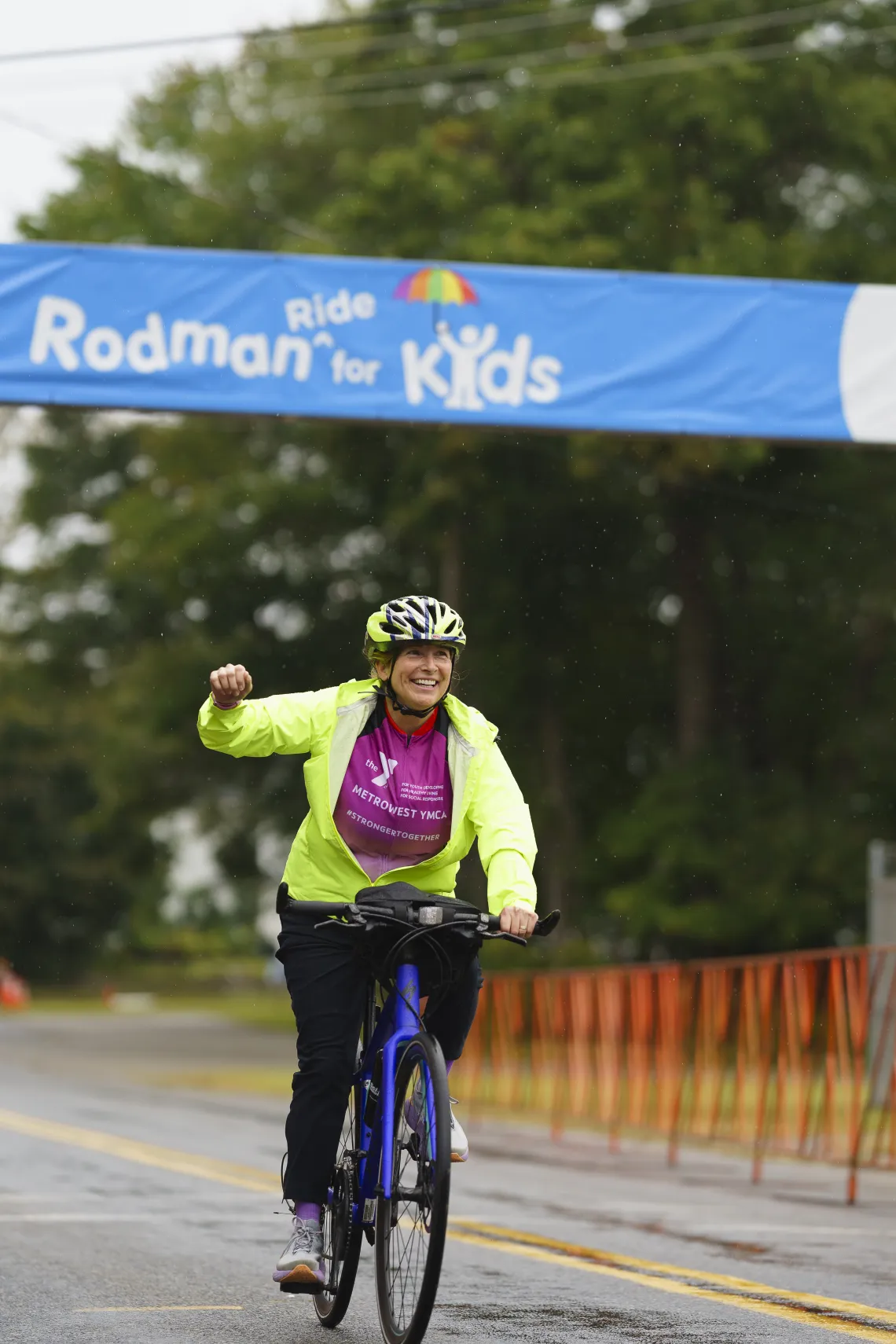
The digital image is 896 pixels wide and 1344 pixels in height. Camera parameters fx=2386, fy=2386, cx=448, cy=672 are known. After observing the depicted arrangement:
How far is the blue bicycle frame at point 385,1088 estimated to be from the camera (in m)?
6.23

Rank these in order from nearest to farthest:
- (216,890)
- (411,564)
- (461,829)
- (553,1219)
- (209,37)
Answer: (461,829) < (553,1219) < (209,37) < (411,564) < (216,890)

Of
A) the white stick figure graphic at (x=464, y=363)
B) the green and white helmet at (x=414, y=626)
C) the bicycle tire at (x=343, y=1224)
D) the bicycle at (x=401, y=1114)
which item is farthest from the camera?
the white stick figure graphic at (x=464, y=363)

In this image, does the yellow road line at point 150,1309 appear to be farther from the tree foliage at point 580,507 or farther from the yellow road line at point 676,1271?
the tree foliage at point 580,507

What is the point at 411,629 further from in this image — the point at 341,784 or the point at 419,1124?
the point at 419,1124

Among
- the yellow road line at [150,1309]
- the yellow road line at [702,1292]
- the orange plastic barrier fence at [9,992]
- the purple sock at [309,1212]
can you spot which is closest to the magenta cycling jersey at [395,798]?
the purple sock at [309,1212]

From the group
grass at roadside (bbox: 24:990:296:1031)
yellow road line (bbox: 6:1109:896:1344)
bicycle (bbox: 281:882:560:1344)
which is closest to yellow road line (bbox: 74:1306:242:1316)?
yellow road line (bbox: 6:1109:896:1344)

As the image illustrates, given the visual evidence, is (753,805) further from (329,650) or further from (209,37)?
(209,37)

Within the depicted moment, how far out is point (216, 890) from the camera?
111 m

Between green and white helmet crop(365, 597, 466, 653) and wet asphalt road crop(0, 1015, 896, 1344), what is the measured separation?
1956 mm

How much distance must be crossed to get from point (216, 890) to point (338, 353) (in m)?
97.2

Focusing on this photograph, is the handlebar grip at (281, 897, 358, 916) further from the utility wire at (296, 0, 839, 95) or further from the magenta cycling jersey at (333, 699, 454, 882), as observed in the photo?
the utility wire at (296, 0, 839, 95)

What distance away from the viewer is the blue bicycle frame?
623cm

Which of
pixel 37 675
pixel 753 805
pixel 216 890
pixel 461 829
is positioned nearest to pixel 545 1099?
pixel 753 805

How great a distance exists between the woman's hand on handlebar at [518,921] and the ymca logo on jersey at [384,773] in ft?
1.93
